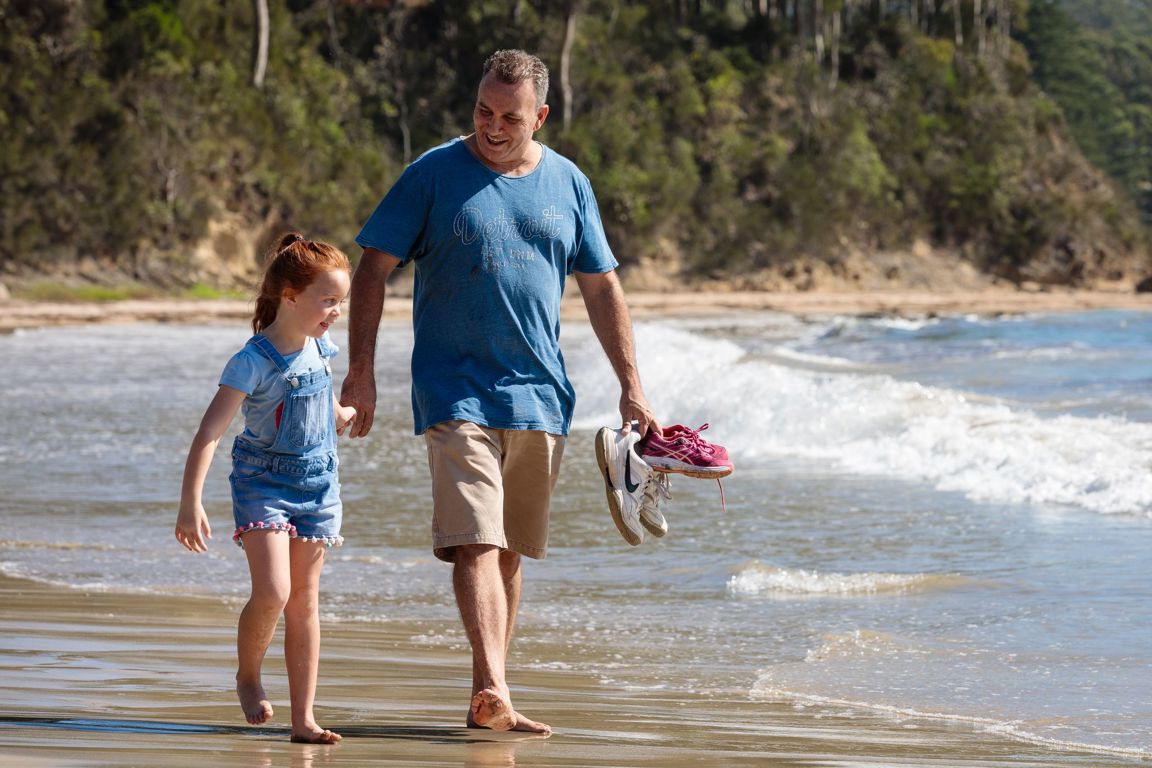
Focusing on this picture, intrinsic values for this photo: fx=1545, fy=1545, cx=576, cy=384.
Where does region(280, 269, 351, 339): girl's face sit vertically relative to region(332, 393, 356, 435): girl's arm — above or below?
above

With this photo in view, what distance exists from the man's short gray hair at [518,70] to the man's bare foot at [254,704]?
60.8 inches

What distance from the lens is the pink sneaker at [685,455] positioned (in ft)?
12.6

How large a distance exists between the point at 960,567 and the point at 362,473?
4.14 m

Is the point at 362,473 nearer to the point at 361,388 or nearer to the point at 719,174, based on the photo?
the point at 361,388

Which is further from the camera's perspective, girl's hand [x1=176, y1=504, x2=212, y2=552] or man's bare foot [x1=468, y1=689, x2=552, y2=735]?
man's bare foot [x1=468, y1=689, x2=552, y2=735]

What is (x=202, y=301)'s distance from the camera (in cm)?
3272

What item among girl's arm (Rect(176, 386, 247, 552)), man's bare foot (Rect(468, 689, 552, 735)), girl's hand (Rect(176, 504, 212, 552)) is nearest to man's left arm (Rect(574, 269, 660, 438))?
man's bare foot (Rect(468, 689, 552, 735))

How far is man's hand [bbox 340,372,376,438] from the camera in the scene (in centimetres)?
372

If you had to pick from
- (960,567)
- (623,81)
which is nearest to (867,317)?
(623,81)

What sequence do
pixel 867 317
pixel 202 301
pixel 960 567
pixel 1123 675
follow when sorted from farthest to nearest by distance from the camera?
pixel 867 317 < pixel 202 301 < pixel 960 567 < pixel 1123 675

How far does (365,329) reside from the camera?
3787 millimetres

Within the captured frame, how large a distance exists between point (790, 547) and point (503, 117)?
11.4 ft

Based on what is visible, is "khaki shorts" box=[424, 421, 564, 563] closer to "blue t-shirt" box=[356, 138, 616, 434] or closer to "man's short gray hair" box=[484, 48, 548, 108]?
"blue t-shirt" box=[356, 138, 616, 434]

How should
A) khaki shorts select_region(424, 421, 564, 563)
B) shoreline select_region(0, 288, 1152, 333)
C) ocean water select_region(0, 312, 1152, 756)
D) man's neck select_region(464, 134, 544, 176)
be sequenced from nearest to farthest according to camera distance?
khaki shorts select_region(424, 421, 564, 563) → man's neck select_region(464, 134, 544, 176) → ocean water select_region(0, 312, 1152, 756) → shoreline select_region(0, 288, 1152, 333)
